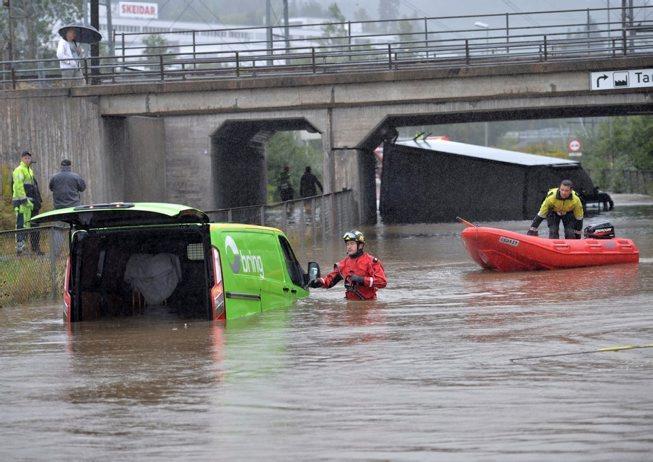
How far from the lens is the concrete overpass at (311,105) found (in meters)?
35.0

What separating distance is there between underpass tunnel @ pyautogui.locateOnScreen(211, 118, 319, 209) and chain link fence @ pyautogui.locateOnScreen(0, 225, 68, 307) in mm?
20597

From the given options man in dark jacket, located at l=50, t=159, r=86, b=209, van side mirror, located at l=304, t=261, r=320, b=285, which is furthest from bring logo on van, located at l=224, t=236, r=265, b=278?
man in dark jacket, located at l=50, t=159, r=86, b=209

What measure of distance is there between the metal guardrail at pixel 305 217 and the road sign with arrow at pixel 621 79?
740cm

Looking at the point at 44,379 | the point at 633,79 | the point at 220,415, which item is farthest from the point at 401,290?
the point at 633,79

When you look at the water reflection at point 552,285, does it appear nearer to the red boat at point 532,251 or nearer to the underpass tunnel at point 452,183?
the red boat at point 532,251

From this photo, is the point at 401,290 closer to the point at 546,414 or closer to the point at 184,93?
the point at 546,414

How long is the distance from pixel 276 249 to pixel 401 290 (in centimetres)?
502

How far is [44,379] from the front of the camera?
10500mm

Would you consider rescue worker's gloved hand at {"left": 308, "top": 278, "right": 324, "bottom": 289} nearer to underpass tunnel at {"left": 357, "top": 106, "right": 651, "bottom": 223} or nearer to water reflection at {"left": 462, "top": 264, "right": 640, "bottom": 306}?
water reflection at {"left": 462, "top": 264, "right": 640, "bottom": 306}

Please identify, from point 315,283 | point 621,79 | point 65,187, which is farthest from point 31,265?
point 621,79

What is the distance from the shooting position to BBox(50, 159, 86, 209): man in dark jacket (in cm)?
2475

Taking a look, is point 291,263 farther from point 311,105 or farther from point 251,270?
point 311,105

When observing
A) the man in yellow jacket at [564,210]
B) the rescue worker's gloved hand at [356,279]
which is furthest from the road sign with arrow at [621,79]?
the rescue worker's gloved hand at [356,279]

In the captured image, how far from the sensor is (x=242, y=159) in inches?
1790
